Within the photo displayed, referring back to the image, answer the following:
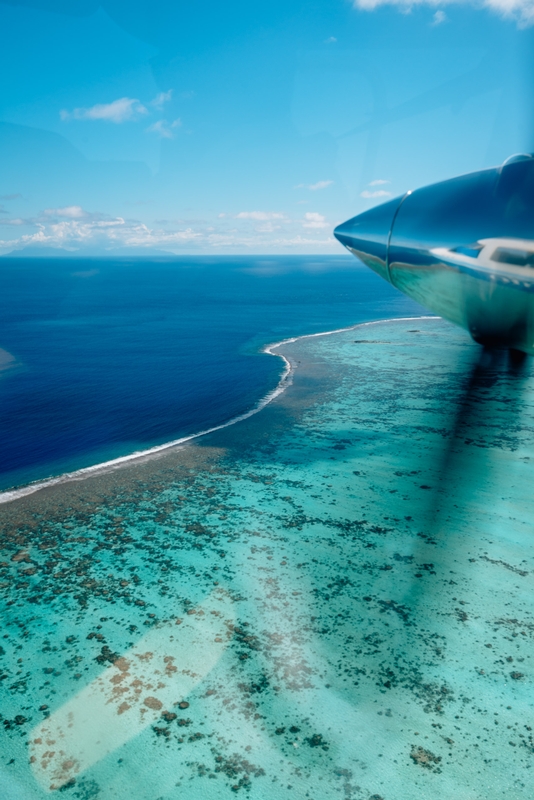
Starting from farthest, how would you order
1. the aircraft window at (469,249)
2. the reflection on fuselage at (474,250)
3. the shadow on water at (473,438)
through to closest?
the shadow on water at (473,438)
the aircraft window at (469,249)
the reflection on fuselage at (474,250)

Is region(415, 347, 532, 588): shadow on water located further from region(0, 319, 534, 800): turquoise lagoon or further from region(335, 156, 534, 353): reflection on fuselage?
region(335, 156, 534, 353): reflection on fuselage

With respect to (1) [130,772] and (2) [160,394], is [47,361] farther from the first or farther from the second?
(1) [130,772]

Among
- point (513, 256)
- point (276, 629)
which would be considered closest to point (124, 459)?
point (276, 629)

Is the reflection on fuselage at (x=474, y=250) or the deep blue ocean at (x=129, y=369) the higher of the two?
the reflection on fuselage at (x=474, y=250)

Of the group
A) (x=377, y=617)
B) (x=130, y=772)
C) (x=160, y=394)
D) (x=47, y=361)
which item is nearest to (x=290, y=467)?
(x=377, y=617)

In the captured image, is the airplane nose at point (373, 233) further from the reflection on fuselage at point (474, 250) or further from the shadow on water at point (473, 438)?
the shadow on water at point (473, 438)

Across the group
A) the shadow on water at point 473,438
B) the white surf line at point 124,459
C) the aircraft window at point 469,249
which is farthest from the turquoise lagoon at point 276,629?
the aircraft window at point 469,249

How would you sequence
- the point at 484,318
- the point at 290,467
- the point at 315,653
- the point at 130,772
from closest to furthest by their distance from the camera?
the point at 484,318 → the point at 130,772 → the point at 315,653 → the point at 290,467
